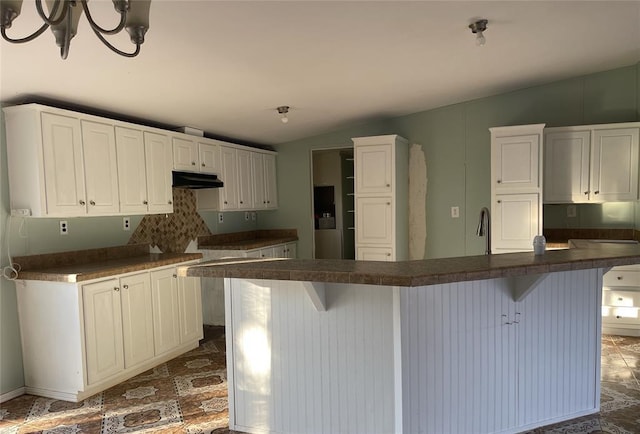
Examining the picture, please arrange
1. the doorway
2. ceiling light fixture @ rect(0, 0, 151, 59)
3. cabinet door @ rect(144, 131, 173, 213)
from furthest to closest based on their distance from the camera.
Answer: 1. the doorway
2. cabinet door @ rect(144, 131, 173, 213)
3. ceiling light fixture @ rect(0, 0, 151, 59)

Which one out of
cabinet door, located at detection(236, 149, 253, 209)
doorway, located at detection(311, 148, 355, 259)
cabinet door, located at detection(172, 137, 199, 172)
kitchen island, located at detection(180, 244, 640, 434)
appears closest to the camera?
kitchen island, located at detection(180, 244, 640, 434)

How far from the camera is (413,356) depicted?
208 centimetres

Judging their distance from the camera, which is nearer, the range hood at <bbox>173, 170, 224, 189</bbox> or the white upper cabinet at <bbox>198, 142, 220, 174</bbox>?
the range hood at <bbox>173, 170, 224, 189</bbox>

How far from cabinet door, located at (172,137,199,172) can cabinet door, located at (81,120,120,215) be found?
2.30 feet

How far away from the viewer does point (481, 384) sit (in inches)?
87.9

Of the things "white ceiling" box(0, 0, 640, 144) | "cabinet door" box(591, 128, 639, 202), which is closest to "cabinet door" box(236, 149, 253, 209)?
"white ceiling" box(0, 0, 640, 144)

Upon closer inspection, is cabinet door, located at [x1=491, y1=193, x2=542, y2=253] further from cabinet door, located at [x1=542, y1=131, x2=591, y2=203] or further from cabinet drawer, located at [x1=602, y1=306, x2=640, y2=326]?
cabinet drawer, located at [x1=602, y1=306, x2=640, y2=326]

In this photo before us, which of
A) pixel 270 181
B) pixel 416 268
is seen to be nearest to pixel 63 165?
pixel 416 268

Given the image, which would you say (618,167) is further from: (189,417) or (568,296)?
(189,417)

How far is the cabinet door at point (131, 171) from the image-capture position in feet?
11.3

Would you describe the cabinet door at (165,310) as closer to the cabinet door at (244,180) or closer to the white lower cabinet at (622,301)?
the cabinet door at (244,180)

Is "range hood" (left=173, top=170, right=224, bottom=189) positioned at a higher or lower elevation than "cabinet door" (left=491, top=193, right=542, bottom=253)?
higher

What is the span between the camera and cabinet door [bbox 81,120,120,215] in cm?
317

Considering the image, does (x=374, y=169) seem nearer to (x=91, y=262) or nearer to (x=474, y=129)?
(x=474, y=129)
